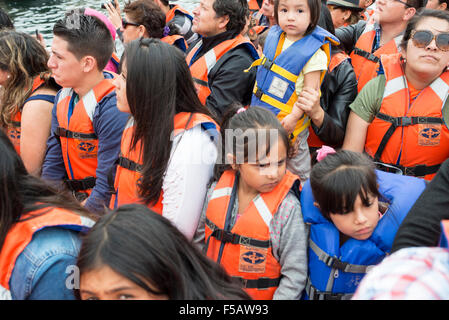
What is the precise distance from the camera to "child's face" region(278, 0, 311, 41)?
110 inches

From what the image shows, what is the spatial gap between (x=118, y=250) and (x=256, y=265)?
0.95 m

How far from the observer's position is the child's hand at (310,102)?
264 cm

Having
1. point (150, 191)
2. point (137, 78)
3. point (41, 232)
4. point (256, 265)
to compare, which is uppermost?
point (137, 78)

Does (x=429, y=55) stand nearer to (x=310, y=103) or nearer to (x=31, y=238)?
(x=310, y=103)

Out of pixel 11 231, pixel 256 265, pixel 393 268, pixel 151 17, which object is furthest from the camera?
pixel 151 17

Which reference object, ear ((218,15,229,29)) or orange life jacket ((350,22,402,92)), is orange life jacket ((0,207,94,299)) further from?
orange life jacket ((350,22,402,92))

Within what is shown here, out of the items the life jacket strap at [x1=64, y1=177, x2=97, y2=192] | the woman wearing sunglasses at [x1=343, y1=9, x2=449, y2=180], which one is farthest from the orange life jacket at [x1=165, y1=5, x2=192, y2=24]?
the woman wearing sunglasses at [x1=343, y1=9, x2=449, y2=180]

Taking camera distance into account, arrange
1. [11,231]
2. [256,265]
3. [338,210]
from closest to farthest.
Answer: [11,231], [338,210], [256,265]

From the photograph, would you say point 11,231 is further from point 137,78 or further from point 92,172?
point 92,172

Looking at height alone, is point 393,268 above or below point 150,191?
above

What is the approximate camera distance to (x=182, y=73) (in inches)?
85.0

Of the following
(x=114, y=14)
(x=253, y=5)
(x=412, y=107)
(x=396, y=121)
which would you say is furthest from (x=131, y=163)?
(x=253, y=5)

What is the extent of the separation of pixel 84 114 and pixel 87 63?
0.38m
